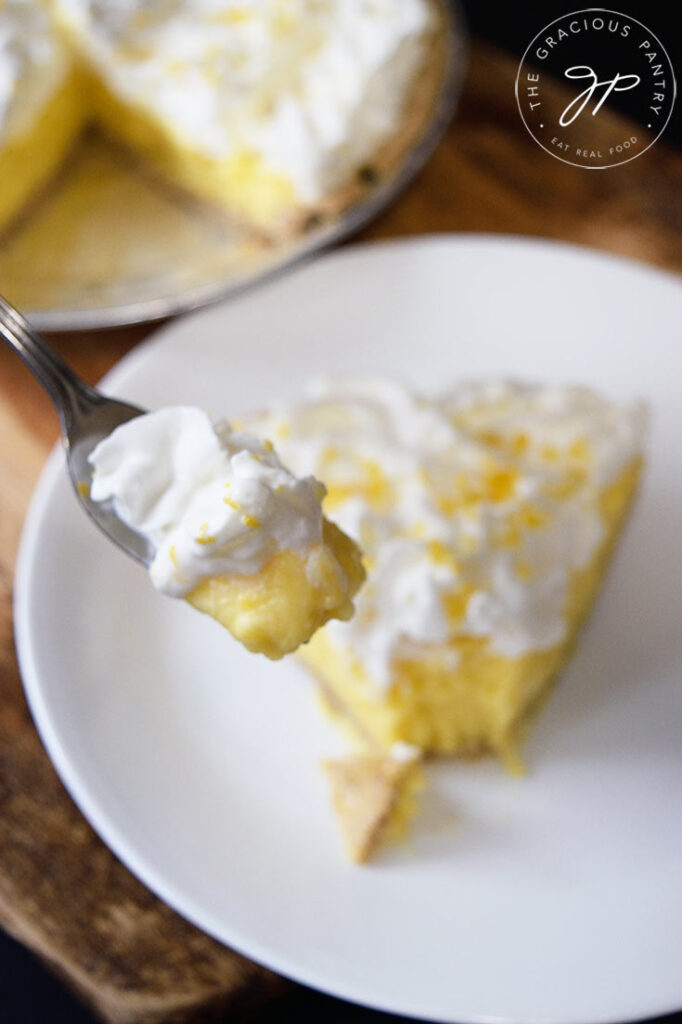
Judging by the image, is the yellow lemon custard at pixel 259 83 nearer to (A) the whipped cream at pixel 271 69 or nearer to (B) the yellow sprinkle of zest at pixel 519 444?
(A) the whipped cream at pixel 271 69

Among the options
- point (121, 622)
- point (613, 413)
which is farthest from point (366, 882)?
point (613, 413)

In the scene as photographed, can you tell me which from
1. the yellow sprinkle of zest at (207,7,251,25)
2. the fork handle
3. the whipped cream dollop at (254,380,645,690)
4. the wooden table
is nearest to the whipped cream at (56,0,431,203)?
the yellow sprinkle of zest at (207,7,251,25)

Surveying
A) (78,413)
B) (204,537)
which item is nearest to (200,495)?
(204,537)

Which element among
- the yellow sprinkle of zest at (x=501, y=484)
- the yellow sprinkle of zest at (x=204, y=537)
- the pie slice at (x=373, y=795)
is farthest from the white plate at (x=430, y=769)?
the yellow sprinkle of zest at (x=204, y=537)

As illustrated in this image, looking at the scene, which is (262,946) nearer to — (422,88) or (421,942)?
(421,942)

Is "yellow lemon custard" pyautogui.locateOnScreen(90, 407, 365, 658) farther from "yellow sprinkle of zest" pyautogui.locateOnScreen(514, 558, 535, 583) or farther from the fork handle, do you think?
"yellow sprinkle of zest" pyautogui.locateOnScreen(514, 558, 535, 583)

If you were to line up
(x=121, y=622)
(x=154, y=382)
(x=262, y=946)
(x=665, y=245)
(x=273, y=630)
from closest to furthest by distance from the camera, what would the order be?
(x=273, y=630) → (x=262, y=946) → (x=121, y=622) → (x=154, y=382) → (x=665, y=245)
